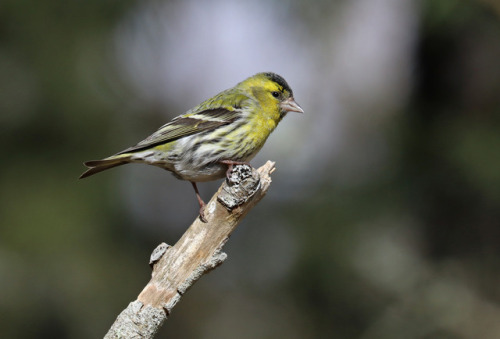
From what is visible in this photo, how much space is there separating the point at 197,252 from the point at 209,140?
1.06 m

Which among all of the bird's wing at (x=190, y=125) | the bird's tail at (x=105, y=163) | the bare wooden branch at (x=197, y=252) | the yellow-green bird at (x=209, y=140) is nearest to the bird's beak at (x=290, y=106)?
the yellow-green bird at (x=209, y=140)

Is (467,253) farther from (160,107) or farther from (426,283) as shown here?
(160,107)

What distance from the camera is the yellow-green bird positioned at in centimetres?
364

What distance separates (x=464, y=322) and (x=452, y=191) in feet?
4.34

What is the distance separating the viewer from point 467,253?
18.5 feet

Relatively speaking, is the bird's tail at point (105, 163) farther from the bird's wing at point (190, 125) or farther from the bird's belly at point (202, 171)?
the bird's belly at point (202, 171)

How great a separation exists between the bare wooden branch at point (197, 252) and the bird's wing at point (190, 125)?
3.16 ft

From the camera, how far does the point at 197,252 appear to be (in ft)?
9.50

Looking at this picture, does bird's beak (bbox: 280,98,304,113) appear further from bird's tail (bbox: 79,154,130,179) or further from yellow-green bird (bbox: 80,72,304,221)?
bird's tail (bbox: 79,154,130,179)

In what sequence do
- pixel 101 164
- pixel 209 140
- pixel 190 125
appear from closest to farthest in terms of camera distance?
pixel 101 164, pixel 209 140, pixel 190 125

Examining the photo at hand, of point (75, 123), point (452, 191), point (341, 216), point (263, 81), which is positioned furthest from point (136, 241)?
point (452, 191)

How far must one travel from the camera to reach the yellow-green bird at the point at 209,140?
364 cm

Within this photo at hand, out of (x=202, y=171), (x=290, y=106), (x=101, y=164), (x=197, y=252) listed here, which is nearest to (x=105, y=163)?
(x=101, y=164)

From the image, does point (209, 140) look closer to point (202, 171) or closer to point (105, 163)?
point (202, 171)
